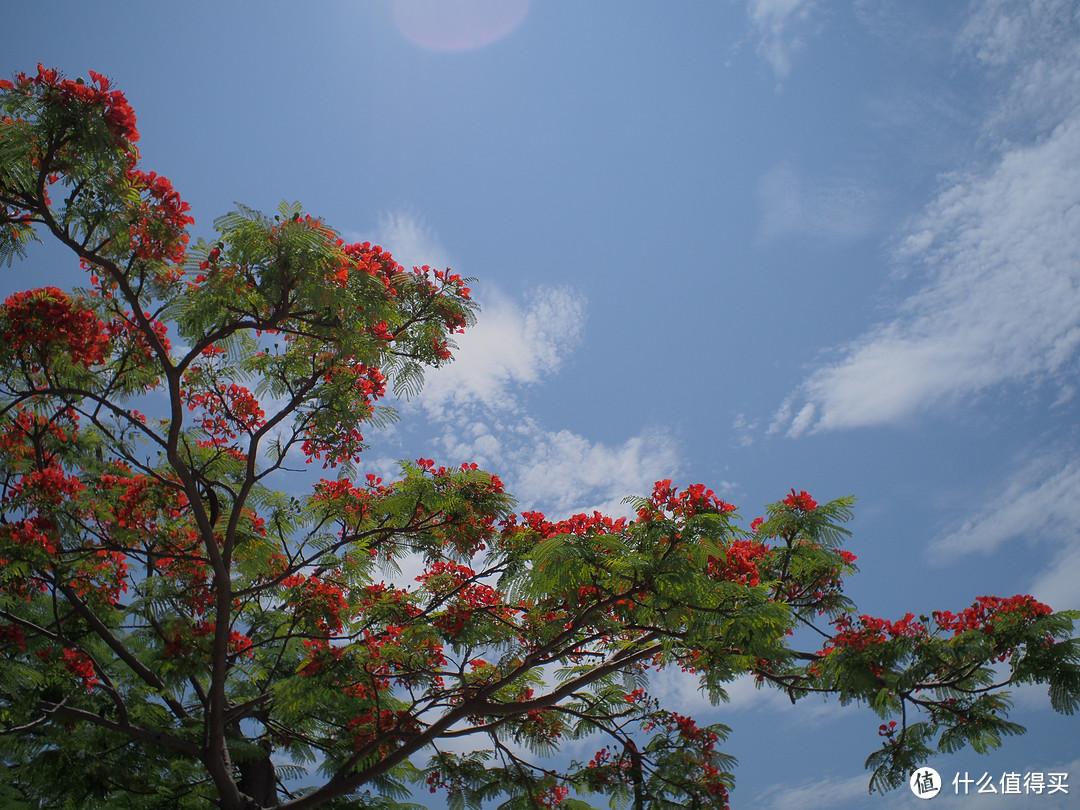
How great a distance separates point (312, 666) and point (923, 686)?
19.2ft

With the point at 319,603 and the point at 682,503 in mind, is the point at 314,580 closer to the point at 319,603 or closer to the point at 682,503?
the point at 319,603

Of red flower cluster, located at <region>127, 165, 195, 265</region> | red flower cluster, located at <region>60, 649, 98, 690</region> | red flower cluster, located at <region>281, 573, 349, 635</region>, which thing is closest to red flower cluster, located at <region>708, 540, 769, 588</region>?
red flower cluster, located at <region>281, 573, 349, 635</region>

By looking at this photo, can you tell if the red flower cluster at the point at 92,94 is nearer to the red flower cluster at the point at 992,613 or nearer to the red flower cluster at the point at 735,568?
the red flower cluster at the point at 735,568

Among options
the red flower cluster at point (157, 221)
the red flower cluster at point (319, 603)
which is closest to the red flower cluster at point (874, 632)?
the red flower cluster at point (319, 603)

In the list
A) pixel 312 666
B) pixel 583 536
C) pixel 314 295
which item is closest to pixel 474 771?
pixel 312 666

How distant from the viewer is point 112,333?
26.9 feet

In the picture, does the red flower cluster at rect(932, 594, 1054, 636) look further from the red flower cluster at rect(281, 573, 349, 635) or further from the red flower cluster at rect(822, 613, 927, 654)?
the red flower cluster at rect(281, 573, 349, 635)

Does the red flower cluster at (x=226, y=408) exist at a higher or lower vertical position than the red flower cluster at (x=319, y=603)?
higher

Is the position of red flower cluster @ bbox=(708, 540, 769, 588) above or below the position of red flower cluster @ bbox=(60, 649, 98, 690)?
above

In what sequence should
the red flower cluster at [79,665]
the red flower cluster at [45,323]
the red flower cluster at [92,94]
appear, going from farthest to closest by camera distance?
the red flower cluster at [79,665]
the red flower cluster at [45,323]
the red flower cluster at [92,94]

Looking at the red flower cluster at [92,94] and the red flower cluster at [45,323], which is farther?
the red flower cluster at [45,323]

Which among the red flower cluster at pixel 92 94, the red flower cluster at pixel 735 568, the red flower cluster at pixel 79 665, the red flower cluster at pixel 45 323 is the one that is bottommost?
the red flower cluster at pixel 79 665

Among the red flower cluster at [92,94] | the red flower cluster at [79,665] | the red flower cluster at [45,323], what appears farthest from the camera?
the red flower cluster at [79,665]

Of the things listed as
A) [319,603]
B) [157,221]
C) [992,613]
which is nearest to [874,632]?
[992,613]
